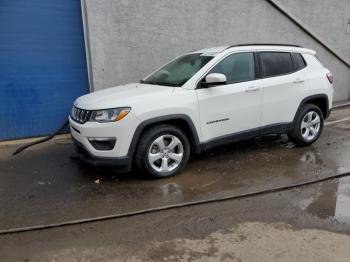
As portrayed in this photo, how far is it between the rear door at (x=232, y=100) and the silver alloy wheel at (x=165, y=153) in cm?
42

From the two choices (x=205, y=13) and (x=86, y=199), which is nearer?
(x=86, y=199)

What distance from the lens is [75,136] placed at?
5.15 m

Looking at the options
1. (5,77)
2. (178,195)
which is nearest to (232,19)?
(5,77)

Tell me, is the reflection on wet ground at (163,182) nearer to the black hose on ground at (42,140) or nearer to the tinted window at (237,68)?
the black hose on ground at (42,140)

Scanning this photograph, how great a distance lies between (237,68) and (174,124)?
135 centimetres

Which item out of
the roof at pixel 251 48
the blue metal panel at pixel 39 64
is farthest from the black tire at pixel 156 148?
the blue metal panel at pixel 39 64

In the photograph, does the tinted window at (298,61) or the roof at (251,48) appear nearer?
the roof at (251,48)

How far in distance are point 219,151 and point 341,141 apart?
2.39 m

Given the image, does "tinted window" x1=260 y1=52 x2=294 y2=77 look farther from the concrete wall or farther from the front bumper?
the concrete wall

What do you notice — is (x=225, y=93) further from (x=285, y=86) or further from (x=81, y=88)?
(x=81, y=88)

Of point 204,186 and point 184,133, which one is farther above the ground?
point 184,133

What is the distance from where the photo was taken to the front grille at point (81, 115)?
190 inches

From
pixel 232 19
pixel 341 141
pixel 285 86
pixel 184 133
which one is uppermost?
pixel 232 19

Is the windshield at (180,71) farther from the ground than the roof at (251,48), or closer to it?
closer to it
